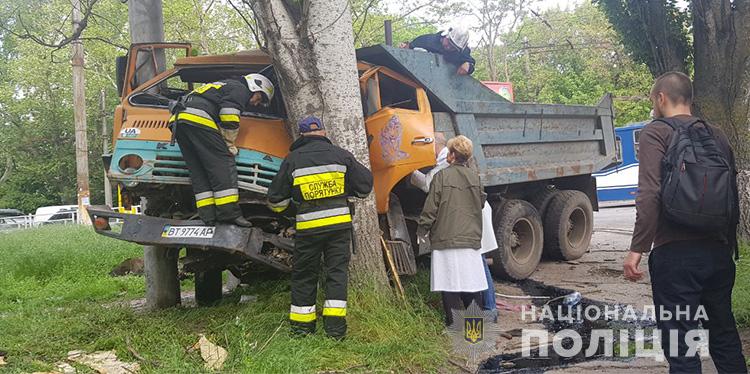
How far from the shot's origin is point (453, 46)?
19.1 feet

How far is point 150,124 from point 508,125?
3.53m

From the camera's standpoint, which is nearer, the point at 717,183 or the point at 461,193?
the point at 717,183

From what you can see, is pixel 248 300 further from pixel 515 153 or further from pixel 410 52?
pixel 515 153

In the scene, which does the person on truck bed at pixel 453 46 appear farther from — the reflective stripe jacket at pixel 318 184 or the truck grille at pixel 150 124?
the truck grille at pixel 150 124

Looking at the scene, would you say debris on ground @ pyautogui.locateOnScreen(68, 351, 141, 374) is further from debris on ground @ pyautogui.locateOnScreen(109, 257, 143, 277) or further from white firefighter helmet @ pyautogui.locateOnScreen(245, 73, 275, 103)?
debris on ground @ pyautogui.locateOnScreen(109, 257, 143, 277)

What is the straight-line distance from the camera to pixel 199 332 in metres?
4.57

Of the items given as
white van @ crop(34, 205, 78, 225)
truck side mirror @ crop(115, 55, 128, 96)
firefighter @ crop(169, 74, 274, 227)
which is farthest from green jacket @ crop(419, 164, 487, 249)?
white van @ crop(34, 205, 78, 225)

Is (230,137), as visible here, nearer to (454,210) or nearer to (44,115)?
(454,210)

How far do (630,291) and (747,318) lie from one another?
1.63 metres

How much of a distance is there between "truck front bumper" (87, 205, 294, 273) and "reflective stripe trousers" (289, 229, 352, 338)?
0.31 metres

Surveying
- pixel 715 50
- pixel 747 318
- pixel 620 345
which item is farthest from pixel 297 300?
pixel 715 50

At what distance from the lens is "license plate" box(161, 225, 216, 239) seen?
14.5ft

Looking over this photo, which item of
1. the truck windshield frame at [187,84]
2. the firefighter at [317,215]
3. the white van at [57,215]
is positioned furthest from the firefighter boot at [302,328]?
the white van at [57,215]

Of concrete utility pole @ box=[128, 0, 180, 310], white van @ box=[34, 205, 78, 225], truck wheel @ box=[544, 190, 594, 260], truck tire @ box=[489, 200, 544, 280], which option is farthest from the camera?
white van @ box=[34, 205, 78, 225]
